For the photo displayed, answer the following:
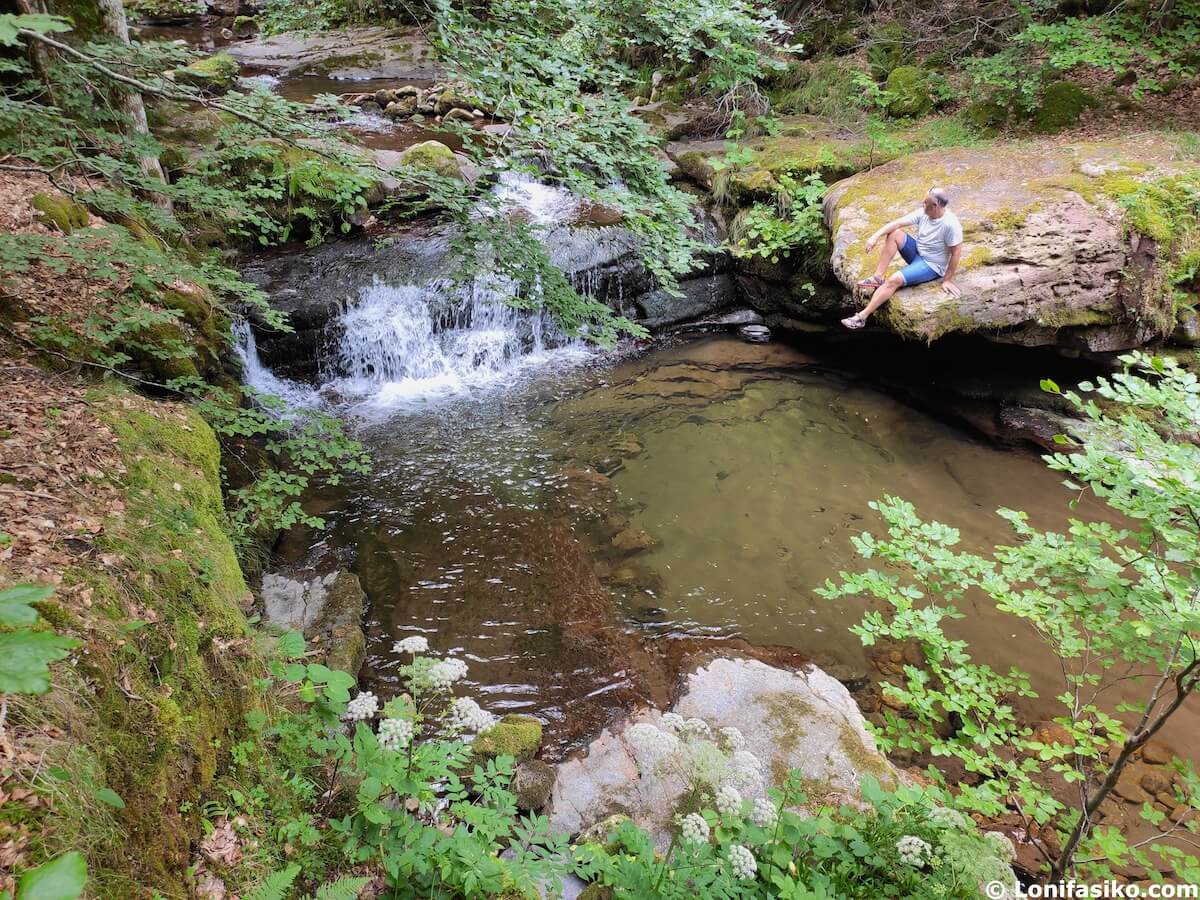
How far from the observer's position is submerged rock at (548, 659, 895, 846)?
3.29 metres

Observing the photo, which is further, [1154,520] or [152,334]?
[152,334]

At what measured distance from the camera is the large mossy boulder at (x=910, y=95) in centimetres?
976

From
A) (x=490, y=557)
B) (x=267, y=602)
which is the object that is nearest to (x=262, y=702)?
(x=267, y=602)

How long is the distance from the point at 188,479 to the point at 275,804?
5.84 feet

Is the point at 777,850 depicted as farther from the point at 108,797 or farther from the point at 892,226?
the point at 892,226

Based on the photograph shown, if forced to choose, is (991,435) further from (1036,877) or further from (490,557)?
(490,557)

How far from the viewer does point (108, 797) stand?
159 centimetres

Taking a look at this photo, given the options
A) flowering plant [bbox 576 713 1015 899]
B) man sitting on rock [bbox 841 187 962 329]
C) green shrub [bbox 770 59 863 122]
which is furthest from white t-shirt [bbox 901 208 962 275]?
flowering plant [bbox 576 713 1015 899]

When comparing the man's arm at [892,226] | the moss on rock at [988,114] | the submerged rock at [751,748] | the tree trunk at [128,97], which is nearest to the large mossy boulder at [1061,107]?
the moss on rock at [988,114]

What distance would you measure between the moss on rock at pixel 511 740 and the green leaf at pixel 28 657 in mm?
2918

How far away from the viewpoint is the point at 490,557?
523 centimetres

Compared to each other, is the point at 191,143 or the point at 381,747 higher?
the point at 191,143

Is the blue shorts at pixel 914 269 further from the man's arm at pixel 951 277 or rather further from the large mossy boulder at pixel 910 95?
the large mossy boulder at pixel 910 95

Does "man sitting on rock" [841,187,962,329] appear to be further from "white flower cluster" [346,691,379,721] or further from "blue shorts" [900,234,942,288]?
"white flower cluster" [346,691,379,721]
